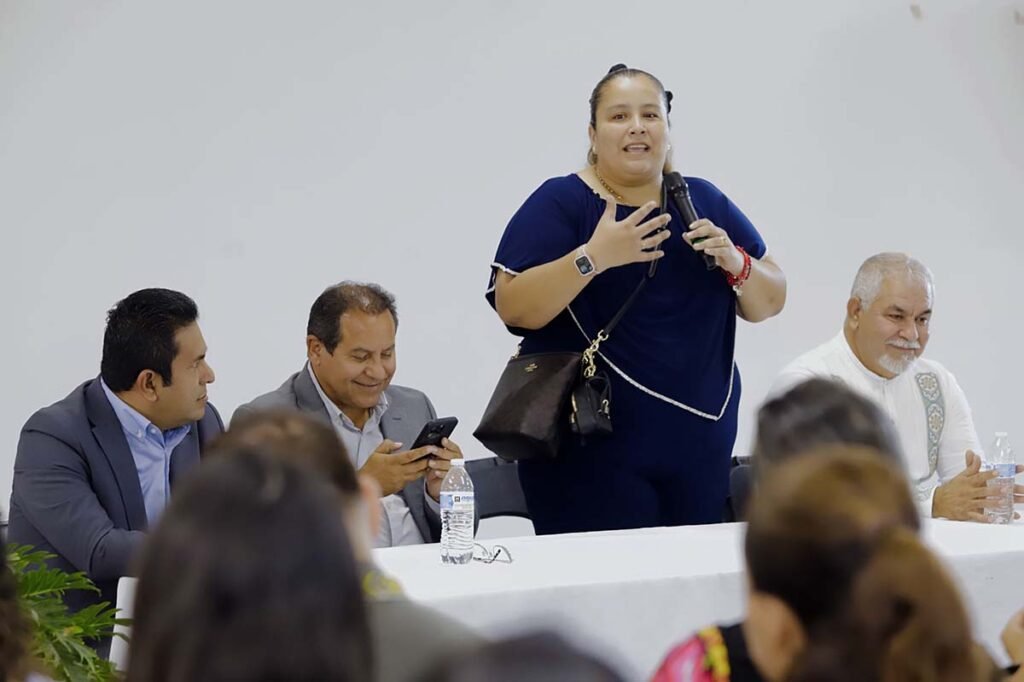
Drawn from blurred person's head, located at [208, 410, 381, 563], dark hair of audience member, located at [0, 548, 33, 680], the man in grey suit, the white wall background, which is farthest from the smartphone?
dark hair of audience member, located at [0, 548, 33, 680]

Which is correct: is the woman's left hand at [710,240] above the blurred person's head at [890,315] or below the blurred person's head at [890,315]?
above

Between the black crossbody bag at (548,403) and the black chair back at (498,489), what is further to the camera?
the black chair back at (498,489)

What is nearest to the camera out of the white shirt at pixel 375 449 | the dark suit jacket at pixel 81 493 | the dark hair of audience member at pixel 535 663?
the dark hair of audience member at pixel 535 663

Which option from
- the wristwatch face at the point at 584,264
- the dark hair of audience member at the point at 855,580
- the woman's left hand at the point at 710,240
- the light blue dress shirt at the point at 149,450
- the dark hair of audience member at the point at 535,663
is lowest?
the light blue dress shirt at the point at 149,450

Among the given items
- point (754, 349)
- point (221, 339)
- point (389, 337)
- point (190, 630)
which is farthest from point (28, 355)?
point (190, 630)

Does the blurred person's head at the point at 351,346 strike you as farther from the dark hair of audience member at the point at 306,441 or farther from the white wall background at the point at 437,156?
the dark hair of audience member at the point at 306,441

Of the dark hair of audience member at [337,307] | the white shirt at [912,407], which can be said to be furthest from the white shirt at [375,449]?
the white shirt at [912,407]

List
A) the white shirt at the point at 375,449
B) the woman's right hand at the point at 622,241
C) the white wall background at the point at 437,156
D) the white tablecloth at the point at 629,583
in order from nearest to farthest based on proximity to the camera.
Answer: the white tablecloth at the point at 629,583
the woman's right hand at the point at 622,241
the white shirt at the point at 375,449
the white wall background at the point at 437,156

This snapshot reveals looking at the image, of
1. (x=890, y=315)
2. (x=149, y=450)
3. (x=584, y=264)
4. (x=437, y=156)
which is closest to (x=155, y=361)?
(x=149, y=450)

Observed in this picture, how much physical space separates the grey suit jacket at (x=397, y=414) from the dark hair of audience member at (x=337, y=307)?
0.13 m

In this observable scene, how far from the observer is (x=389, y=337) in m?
3.45

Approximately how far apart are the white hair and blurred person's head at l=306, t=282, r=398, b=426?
140cm

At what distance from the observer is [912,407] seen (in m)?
3.84

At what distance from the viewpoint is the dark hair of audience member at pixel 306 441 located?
135cm
